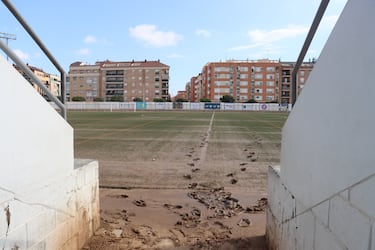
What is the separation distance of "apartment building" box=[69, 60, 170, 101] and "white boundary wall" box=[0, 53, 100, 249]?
9991 cm

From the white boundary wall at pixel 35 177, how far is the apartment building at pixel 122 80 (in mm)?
99909

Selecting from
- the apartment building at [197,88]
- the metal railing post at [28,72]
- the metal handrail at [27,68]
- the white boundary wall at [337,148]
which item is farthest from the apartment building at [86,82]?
the white boundary wall at [337,148]

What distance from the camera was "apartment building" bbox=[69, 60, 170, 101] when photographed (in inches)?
4038

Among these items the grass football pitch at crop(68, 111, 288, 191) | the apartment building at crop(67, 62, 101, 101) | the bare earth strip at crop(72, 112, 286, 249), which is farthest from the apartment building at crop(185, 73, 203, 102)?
the bare earth strip at crop(72, 112, 286, 249)

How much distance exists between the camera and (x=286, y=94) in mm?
97562

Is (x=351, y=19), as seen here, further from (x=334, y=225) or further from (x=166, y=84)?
(x=166, y=84)

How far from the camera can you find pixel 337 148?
70.5 inches

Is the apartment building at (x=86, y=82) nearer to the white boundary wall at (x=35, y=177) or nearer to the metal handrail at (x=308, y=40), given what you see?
the white boundary wall at (x=35, y=177)

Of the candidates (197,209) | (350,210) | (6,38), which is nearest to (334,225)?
(350,210)

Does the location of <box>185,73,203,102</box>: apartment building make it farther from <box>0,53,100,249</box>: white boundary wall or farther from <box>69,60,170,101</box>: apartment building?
<box>0,53,100,249</box>: white boundary wall

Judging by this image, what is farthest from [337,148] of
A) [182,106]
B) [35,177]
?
[182,106]

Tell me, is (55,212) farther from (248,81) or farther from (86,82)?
(86,82)

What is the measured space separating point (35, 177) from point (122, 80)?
105733 millimetres

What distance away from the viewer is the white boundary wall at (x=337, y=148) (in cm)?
146
